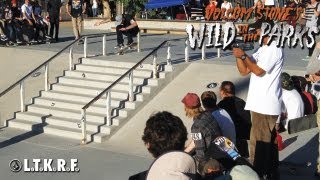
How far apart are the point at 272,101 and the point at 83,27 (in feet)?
68.8

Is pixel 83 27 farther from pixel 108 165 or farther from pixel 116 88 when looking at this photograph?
pixel 108 165

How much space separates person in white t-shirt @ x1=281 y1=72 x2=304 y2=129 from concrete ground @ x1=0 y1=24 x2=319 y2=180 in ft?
2.78

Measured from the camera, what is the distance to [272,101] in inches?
263

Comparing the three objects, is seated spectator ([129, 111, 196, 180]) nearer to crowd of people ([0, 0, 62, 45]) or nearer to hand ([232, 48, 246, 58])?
hand ([232, 48, 246, 58])

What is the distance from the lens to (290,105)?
8086 mm

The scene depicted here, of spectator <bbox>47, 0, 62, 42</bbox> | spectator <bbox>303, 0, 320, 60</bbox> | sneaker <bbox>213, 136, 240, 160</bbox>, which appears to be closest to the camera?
sneaker <bbox>213, 136, 240, 160</bbox>

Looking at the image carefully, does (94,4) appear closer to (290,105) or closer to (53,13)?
(53,13)

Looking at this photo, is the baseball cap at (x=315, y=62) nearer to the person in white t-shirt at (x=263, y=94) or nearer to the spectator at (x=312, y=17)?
the person in white t-shirt at (x=263, y=94)

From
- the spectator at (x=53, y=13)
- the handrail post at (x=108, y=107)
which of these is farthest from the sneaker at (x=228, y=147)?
the spectator at (x=53, y=13)

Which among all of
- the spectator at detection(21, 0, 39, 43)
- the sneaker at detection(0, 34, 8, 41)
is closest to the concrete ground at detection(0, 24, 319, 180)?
the sneaker at detection(0, 34, 8, 41)

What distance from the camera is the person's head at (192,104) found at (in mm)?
6919

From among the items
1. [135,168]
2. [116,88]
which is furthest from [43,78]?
[135,168]

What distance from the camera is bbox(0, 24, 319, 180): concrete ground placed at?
31.0 ft

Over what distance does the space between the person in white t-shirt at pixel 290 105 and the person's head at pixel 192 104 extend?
1537 mm
